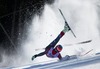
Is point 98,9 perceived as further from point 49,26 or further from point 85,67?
point 85,67

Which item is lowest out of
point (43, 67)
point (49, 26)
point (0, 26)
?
point (43, 67)

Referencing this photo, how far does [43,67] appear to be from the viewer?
10.5ft

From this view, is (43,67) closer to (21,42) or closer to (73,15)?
(73,15)

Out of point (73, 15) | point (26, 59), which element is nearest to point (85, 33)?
point (73, 15)

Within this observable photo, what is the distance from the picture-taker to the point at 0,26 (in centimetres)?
1069

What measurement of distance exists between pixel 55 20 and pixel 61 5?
34.3 inches

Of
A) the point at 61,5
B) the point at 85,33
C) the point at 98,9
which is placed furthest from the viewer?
the point at 61,5

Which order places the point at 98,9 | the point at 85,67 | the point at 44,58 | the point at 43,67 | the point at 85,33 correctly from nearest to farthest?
the point at 85,67 → the point at 43,67 → the point at 44,58 → the point at 85,33 → the point at 98,9

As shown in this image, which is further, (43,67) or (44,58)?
(44,58)

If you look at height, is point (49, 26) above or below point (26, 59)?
above

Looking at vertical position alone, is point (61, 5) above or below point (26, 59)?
above

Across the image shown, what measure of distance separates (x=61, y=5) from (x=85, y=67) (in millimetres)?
7573

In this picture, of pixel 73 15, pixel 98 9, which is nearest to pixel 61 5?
pixel 73 15

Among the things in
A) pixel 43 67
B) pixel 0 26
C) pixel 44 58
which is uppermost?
pixel 0 26
